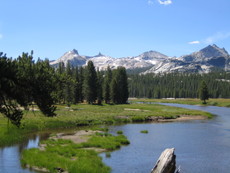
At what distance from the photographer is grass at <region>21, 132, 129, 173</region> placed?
86.4ft

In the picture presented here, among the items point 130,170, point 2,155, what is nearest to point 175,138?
point 130,170

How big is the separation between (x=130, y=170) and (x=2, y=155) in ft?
46.9

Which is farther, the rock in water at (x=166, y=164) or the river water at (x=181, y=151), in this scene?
the river water at (x=181, y=151)

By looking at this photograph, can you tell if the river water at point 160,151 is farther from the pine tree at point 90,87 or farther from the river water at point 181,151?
the pine tree at point 90,87

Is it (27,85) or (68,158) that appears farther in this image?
(68,158)

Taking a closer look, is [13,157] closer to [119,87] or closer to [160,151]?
[160,151]

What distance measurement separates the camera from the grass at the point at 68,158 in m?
26.3

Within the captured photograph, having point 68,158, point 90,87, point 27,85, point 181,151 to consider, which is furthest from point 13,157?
point 90,87

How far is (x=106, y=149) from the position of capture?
36812 millimetres

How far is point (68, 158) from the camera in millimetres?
29188

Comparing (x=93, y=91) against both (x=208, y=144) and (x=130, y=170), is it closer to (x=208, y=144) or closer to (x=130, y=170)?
(x=208, y=144)

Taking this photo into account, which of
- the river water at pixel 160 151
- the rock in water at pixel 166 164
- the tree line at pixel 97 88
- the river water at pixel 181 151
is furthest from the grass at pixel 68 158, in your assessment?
the tree line at pixel 97 88

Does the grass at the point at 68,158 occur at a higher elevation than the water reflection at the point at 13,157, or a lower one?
higher

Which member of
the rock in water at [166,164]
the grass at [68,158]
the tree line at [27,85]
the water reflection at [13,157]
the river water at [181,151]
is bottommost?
the river water at [181,151]
